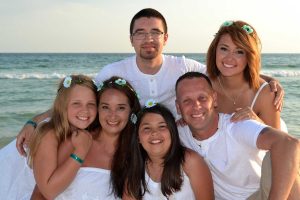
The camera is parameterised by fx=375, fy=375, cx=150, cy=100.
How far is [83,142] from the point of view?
155 inches

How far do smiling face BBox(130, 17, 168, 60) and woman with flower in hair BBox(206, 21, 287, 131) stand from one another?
2.88ft

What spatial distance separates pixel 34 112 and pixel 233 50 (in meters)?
8.28

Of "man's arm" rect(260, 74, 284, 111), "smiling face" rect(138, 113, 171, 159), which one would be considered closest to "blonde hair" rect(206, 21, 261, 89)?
"man's arm" rect(260, 74, 284, 111)

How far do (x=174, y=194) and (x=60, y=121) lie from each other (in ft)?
4.72

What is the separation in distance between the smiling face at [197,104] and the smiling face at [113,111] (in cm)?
62

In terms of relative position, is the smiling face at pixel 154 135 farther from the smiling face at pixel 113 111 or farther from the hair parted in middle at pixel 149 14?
the hair parted in middle at pixel 149 14

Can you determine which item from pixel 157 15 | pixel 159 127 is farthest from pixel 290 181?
pixel 157 15

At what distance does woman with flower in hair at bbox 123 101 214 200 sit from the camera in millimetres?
3652

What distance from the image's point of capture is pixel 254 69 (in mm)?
4520

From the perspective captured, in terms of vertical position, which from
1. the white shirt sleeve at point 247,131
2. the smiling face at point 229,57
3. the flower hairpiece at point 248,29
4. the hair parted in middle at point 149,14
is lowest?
the white shirt sleeve at point 247,131

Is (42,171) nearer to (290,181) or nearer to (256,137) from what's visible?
(256,137)

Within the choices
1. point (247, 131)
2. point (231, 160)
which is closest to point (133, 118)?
point (231, 160)

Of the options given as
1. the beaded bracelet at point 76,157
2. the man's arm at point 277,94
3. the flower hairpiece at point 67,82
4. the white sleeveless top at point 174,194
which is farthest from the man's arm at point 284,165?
the flower hairpiece at point 67,82

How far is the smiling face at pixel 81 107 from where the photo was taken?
4.08 m
